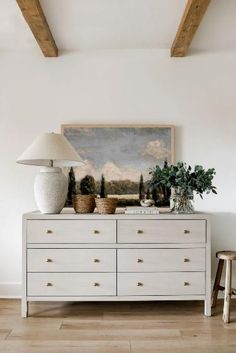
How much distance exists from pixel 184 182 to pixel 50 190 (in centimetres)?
111

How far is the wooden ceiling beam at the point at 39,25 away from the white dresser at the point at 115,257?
1492mm

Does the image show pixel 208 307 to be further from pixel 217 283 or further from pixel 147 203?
pixel 147 203

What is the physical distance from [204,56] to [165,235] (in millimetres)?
1830

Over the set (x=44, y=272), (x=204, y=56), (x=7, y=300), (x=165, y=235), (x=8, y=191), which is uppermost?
(x=204, y=56)

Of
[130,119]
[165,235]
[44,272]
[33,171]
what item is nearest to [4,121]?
[33,171]

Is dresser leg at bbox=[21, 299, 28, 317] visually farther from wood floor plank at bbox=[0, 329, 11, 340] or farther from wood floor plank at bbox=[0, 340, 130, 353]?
wood floor plank at bbox=[0, 340, 130, 353]

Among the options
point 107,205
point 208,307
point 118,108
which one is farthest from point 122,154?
point 208,307

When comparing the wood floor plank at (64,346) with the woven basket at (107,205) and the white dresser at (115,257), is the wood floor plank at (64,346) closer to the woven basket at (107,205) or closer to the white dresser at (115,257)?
the white dresser at (115,257)

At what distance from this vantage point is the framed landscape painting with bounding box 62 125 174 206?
4.13 meters

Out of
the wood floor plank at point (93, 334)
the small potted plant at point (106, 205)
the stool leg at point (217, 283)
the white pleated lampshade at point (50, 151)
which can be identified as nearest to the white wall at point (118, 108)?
the stool leg at point (217, 283)

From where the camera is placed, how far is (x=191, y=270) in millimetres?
3521

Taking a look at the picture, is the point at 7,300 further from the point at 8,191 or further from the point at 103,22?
the point at 103,22

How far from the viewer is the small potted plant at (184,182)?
360cm

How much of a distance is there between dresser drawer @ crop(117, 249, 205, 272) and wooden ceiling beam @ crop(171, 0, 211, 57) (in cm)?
180
